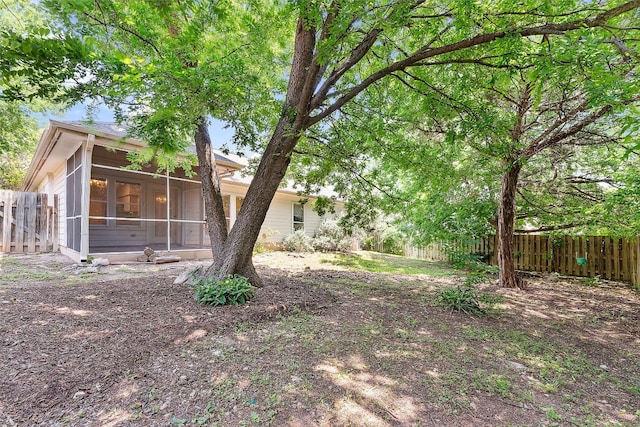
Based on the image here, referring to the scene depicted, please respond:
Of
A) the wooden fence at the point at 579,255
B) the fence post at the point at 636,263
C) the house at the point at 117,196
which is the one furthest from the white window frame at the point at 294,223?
the fence post at the point at 636,263

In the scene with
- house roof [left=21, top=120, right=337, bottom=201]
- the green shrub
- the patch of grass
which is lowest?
the patch of grass

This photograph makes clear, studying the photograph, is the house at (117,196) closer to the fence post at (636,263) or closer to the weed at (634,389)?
the weed at (634,389)

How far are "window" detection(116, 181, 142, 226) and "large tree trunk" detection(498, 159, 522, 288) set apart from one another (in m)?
11.9

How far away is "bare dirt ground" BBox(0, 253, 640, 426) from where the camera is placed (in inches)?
81.0

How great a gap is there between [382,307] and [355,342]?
4.88 feet

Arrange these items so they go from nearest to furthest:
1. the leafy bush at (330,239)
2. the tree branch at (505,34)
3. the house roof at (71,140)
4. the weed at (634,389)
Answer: the weed at (634,389), the tree branch at (505,34), the house roof at (71,140), the leafy bush at (330,239)

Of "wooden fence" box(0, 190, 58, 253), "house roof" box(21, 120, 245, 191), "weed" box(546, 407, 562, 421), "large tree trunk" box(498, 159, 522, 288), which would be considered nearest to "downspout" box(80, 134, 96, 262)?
"house roof" box(21, 120, 245, 191)

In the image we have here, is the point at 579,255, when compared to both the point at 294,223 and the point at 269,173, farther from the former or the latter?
the point at 294,223

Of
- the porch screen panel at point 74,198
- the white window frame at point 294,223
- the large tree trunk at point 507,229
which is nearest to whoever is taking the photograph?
the large tree trunk at point 507,229

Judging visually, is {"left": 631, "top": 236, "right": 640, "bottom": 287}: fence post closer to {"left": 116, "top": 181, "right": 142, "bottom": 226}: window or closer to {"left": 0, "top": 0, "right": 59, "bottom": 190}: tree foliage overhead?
{"left": 0, "top": 0, "right": 59, "bottom": 190}: tree foliage overhead

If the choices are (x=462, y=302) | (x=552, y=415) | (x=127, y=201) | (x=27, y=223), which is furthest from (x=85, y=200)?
(x=552, y=415)

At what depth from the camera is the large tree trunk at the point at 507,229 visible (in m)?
6.55

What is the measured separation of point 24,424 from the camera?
1833 millimetres

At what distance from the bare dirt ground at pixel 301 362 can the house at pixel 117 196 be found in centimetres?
401
